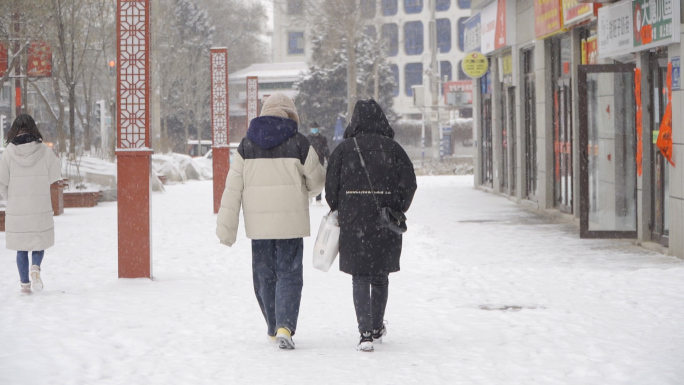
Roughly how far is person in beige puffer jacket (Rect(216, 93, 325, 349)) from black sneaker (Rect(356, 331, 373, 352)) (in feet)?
1.49

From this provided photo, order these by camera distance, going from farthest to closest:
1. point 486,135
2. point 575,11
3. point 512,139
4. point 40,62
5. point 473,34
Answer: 1. point 473,34
2. point 486,135
3. point 40,62
4. point 512,139
5. point 575,11

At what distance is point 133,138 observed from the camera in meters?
10.8

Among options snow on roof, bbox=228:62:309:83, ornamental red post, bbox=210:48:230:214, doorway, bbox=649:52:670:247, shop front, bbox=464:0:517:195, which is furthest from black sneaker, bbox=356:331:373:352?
snow on roof, bbox=228:62:309:83

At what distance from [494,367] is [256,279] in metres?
1.78

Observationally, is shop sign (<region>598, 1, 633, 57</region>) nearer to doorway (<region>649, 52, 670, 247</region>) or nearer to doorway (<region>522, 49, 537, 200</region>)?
doorway (<region>649, 52, 670, 247</region>)

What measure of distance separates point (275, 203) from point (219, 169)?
1398 cm

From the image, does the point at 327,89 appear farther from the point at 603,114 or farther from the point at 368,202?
the point at 368,202

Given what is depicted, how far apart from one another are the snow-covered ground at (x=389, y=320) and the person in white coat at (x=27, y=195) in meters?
0.35

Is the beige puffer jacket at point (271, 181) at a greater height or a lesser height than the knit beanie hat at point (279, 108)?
lesser

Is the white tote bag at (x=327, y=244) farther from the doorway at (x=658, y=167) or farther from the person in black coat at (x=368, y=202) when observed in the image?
the doorway at (x=658, y=167)

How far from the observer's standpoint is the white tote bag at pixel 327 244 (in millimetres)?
7027

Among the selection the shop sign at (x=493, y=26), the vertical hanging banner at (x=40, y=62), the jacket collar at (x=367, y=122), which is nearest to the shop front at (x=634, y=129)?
the jacket collar at (x=367, y=122)

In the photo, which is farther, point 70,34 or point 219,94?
point 70,34

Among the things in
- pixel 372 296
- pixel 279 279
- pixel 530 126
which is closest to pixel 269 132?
pixel 279 279
